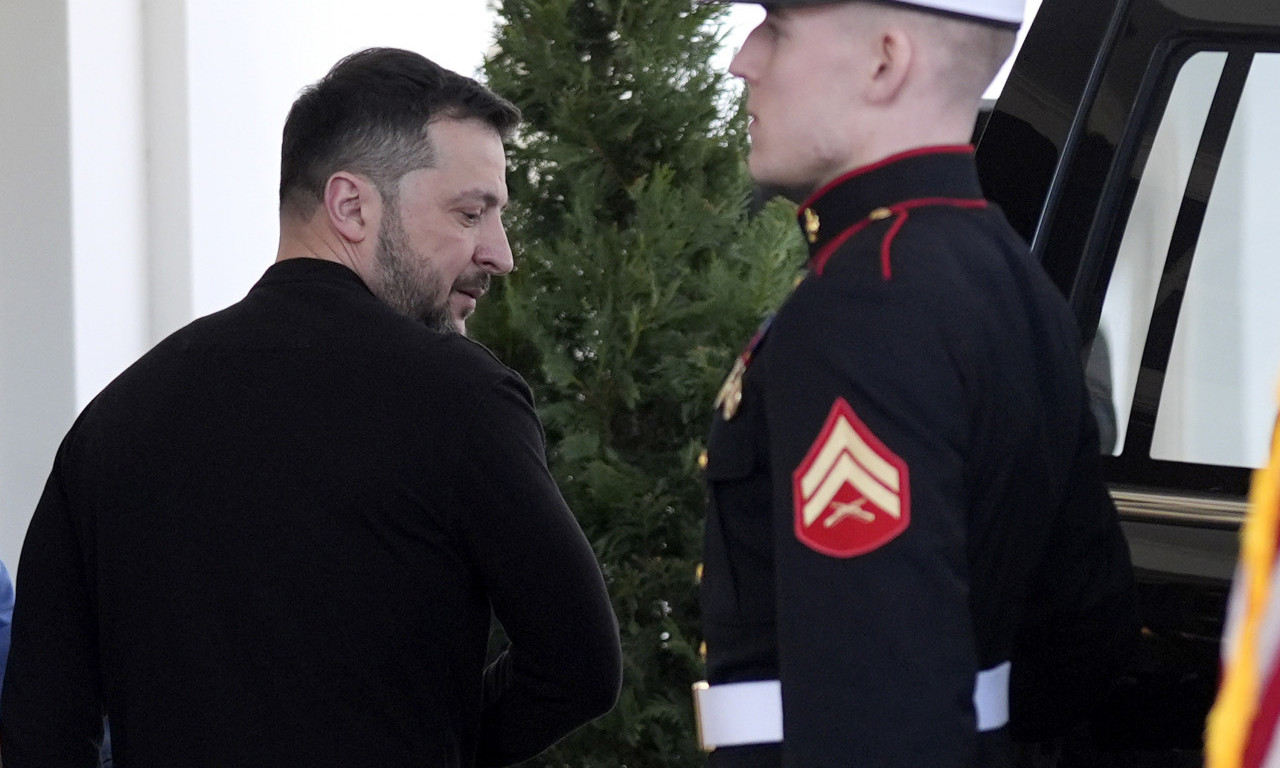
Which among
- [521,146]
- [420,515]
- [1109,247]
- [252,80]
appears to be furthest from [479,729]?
[252,80]

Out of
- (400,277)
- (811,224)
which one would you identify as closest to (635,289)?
(400,277)

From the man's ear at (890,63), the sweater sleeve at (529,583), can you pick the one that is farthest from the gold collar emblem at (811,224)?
the sweater sleeve at (529,583)

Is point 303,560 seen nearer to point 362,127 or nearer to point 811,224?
point 362,127

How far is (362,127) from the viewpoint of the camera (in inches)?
81.1

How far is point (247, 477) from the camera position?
6.03 ft

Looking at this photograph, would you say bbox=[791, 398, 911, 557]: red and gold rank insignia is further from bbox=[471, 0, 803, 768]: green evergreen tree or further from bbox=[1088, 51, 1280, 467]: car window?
bbox=[471, 0, 803, 768]: green evergreen tree

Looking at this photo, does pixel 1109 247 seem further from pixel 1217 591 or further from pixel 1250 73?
pixel 1217 591

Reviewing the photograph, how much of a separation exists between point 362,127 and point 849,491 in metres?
1.08

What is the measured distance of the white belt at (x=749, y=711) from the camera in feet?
4.43

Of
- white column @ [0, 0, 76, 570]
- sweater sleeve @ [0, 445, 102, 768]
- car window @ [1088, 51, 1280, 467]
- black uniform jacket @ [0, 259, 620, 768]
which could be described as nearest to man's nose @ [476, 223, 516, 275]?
black uniform jacket @ [0, 259, 620, 768]

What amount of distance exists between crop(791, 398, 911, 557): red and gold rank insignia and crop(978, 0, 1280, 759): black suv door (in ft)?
2.43

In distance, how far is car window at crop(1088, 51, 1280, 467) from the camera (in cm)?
187

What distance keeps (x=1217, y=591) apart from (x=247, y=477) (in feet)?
3.69

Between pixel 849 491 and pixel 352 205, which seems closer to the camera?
pixel 849 491
